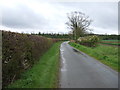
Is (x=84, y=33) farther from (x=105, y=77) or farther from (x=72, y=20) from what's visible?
(x=105, y=77)

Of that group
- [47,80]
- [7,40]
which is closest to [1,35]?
[7,40]

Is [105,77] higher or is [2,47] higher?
[2,47]

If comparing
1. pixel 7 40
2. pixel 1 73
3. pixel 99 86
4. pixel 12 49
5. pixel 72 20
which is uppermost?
pixel 72 20

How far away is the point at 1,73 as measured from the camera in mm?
5641

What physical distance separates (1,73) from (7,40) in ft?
4.50

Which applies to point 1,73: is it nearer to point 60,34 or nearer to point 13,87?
point 13,87

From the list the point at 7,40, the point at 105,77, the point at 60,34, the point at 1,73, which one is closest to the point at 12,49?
the point at 7,40

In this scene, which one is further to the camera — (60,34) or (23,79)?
(60,34)

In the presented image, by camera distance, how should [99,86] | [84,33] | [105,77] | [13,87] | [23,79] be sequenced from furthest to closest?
[84,33], [105,77], [23,79], [99,86], [13,87]

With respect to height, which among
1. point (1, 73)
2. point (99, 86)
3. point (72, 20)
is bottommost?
point (99, 86)

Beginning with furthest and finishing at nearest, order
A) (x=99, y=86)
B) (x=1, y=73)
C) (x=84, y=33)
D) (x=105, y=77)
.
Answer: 1. (x=84, y=33)
2. (x=105, y=77)
3. (x=99, y=86)
4. (x=1, y=73)

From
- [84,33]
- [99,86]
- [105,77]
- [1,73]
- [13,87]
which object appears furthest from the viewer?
[84,33]

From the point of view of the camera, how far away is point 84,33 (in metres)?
56.9

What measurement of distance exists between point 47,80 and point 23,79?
3.80 ft
